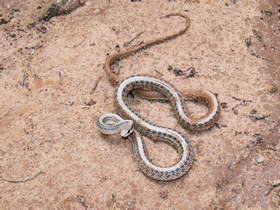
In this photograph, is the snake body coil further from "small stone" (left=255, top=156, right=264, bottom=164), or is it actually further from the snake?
"small stone" (left=255, top=156, right=264, bottom=164)

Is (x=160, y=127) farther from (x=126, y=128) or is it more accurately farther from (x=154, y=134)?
(x=126, y=128)

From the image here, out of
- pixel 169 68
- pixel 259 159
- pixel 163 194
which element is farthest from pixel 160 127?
pixel 259 159

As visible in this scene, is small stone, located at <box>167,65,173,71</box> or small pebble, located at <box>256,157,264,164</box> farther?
small stone, located at <box>167,65,173,71</box>

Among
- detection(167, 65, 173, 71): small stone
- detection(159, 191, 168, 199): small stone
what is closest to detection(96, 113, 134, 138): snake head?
detection(159, 191, 168, 199): small stone

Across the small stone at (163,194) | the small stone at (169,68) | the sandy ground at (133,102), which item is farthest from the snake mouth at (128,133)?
the small stone at (169,68)

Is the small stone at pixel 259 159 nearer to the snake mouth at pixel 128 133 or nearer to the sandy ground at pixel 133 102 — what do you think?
the sandy ground at pixel 133 102

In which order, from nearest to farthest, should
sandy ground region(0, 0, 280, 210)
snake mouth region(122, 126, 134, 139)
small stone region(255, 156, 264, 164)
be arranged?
sandy ground region(0, 0, 280, 210) < small stone region(255, 156, 264, 164) < snake mouth region(122, 126, 134, 139)
